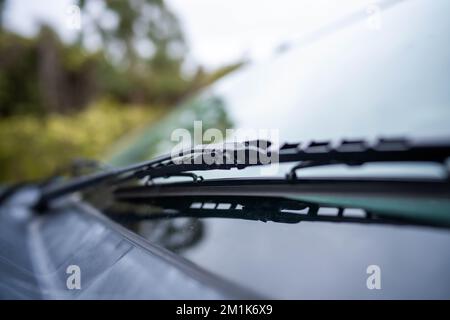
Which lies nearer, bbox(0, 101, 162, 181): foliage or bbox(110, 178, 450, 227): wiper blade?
Result: bbox(110, 178, 450, 227): wiper blade

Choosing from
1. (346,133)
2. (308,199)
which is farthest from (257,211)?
(346,133)

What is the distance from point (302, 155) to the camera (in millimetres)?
880

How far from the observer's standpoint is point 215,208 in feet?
3.29

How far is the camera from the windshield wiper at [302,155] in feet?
2.29

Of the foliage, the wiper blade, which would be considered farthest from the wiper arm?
the foliage

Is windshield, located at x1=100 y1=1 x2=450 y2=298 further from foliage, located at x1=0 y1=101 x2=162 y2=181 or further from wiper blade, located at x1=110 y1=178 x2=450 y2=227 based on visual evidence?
foliage, located at x1=0 y1=101 x2=162 y2=181

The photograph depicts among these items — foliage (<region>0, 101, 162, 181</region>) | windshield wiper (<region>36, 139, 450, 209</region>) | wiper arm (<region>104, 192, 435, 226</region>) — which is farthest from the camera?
foliage (<region>0, 101, 162, 181</region>)

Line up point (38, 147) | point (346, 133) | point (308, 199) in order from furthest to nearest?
point (38, 147)
point (346, 133)
point (308, 199)

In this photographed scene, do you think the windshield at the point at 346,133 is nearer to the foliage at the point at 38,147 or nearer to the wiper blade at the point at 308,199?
the wiper blade at the point at 308,199

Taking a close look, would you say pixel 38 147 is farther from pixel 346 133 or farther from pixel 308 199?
pixel 308 199

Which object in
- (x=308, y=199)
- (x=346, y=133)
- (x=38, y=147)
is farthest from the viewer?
(x=38, y=147)

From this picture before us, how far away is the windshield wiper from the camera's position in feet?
2.29

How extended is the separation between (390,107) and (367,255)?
574 mm
